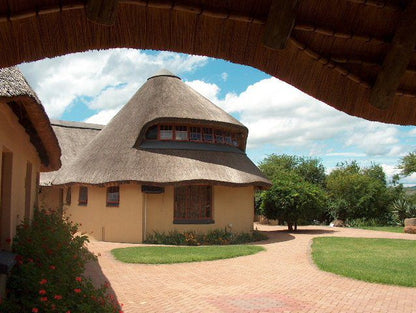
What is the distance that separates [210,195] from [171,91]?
20.2ft

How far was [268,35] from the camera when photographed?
2.54 m

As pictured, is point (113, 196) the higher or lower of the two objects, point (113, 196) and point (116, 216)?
the higher

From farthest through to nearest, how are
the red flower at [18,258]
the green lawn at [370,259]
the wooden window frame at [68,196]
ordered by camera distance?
the wooden window frame at [68,196]
the green lawn at [370,259]
the red flower at [18,258]

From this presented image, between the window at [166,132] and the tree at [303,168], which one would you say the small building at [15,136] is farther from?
the tree at [303,168]

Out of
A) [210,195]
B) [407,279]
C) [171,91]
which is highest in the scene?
[171,91]

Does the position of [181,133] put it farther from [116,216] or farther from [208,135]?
[116,216]

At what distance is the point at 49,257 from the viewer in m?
6.48

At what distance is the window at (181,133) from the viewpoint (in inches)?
754

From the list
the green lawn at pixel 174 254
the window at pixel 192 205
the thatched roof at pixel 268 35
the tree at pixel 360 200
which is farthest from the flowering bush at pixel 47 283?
the tree at pixel 360 200

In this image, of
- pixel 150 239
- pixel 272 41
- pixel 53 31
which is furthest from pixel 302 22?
pixel 150 239

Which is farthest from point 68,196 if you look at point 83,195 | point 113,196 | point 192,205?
point 192,205

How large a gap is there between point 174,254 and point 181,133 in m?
7.21

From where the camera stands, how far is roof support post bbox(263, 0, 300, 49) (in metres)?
2.45

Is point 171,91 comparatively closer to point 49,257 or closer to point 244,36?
point 49,257
